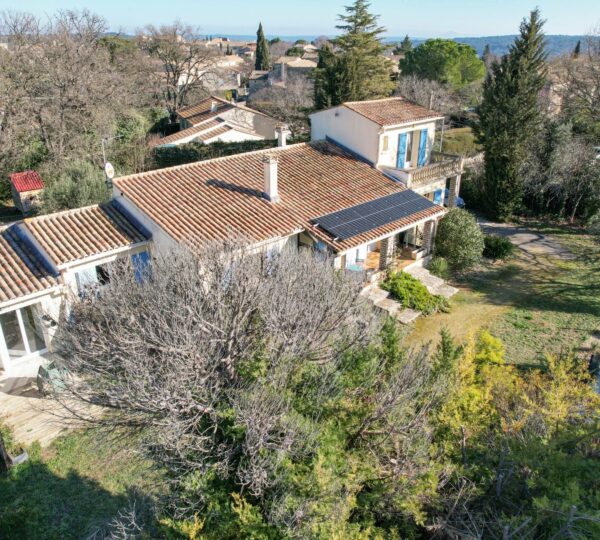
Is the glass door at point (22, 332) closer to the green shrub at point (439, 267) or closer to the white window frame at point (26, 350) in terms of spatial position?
the white window frame at point (26, 350)

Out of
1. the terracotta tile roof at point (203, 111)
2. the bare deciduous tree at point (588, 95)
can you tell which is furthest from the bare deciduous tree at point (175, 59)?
the bare deciduous tree at point (588, 95)

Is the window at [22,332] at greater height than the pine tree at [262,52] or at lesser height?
lesser

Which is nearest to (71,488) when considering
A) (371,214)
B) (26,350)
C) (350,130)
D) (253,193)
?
(26,350)

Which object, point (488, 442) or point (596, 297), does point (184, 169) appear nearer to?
point (488, 442)

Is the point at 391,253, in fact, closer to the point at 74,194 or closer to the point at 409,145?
the point at 409,145

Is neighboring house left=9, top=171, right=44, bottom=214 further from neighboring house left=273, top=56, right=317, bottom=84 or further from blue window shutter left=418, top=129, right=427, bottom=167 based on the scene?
neighboring house left=273, top=56, right=317, bottom=84

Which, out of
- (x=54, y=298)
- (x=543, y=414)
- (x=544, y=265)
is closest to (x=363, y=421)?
(x=543, y=414)
